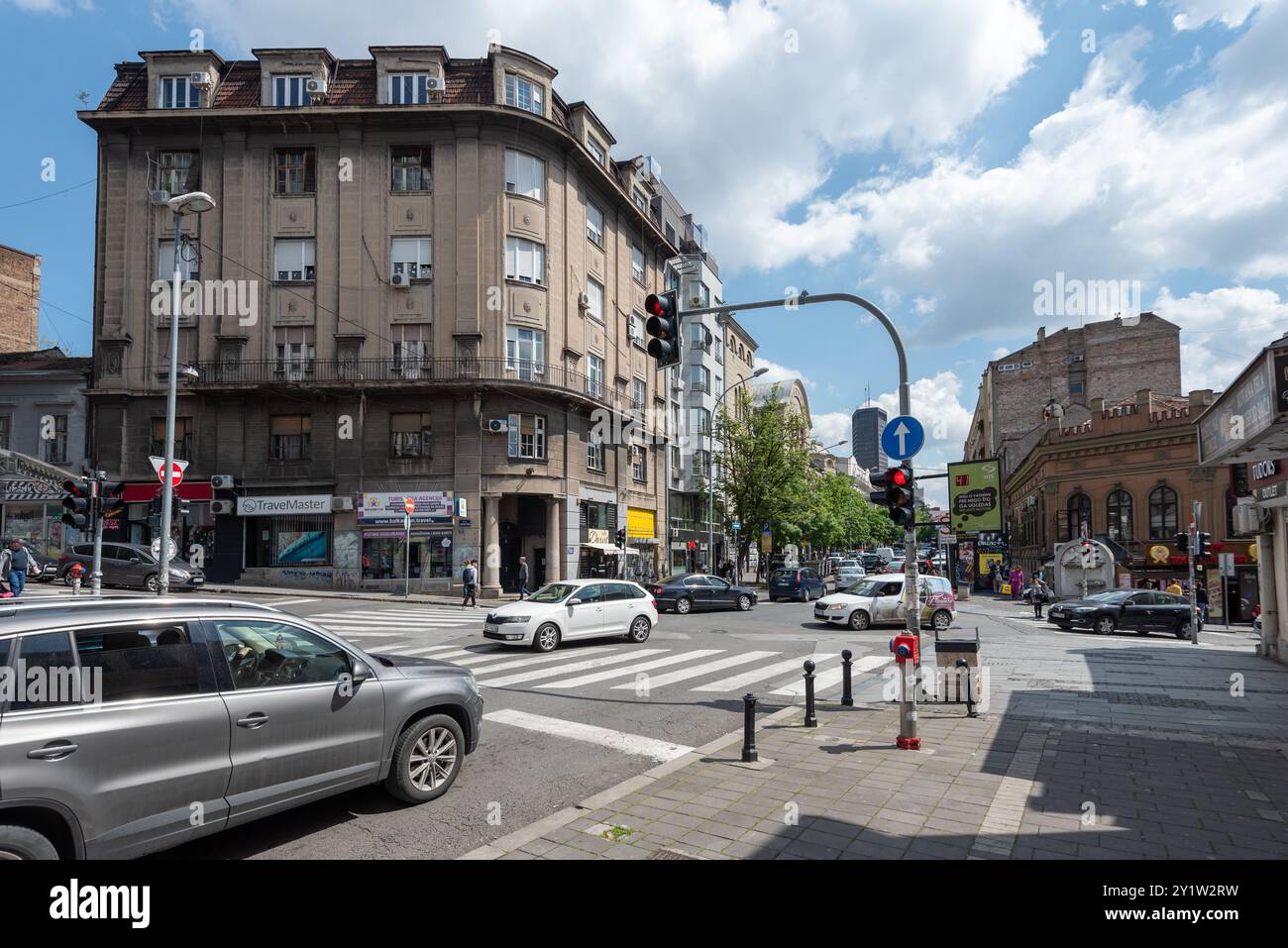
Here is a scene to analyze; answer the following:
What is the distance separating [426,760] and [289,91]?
34676mm

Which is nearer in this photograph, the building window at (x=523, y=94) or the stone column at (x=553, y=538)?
the stone column at (x=553, y=538)

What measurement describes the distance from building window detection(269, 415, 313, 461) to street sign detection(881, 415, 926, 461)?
2787 centimetres

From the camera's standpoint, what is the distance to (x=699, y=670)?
1313cm

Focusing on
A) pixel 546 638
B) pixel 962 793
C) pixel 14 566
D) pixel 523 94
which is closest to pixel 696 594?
pixel 546 638

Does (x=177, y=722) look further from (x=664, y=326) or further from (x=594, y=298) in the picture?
(x=594, y=298)

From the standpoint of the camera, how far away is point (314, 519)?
30641mm

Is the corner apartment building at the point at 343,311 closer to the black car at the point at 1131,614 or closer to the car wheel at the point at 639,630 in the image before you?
the car wheel at the point at 639,630

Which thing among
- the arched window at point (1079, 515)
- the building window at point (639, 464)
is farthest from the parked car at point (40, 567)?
the arched window at point (1079, 515)

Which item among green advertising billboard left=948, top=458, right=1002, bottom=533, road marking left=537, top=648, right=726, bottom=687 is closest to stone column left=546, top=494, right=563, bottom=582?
road marking left=537, top=648, right=726, bottom=687

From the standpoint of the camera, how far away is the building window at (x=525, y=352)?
1237 inches

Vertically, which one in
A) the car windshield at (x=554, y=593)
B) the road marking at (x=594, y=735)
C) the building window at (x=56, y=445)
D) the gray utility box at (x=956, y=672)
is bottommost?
the road marking at (x=594, y=735)

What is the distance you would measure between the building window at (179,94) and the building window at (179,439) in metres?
13.3
